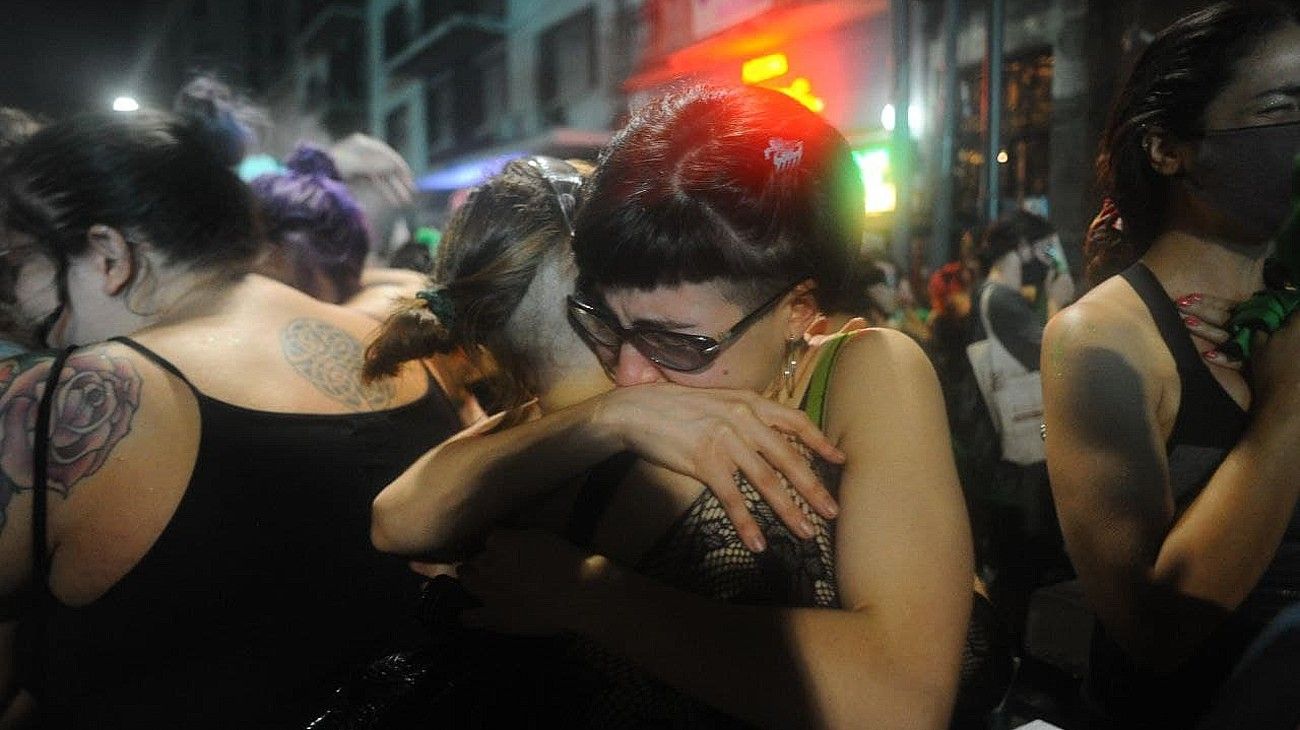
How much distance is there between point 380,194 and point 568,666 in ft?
12.8

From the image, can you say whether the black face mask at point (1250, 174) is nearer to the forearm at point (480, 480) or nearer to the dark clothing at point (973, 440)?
the forearm at point (480, 480)

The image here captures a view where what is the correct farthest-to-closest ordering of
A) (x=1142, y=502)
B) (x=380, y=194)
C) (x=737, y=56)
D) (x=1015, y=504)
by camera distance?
(x=737, y=56) → (x=380, y=194) → (x=1015, y=504) → (x=1142, y=502)

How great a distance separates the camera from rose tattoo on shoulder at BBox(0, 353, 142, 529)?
1645 millimetres

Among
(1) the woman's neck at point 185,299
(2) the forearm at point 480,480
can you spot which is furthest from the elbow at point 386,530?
(1) the woman's neck at point 185,299

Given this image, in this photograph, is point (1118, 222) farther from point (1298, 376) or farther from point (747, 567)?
point (747, 567)

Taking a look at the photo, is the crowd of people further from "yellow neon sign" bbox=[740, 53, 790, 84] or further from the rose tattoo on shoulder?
"yellow neon sign" bbox=[740, 53, 790, 84]

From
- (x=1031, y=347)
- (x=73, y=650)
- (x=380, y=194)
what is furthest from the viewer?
(x=380, y=194)

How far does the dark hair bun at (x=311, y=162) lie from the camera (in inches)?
152

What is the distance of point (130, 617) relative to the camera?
1.74 m

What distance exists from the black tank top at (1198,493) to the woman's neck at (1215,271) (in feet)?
0.20

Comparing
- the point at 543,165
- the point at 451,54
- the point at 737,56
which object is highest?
the point at 451,54

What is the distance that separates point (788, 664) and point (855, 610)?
13cm


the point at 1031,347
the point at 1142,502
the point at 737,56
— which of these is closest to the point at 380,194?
the point at 1031,347

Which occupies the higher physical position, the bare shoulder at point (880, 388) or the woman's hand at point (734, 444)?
the bare shoulder at point (880, 388)
